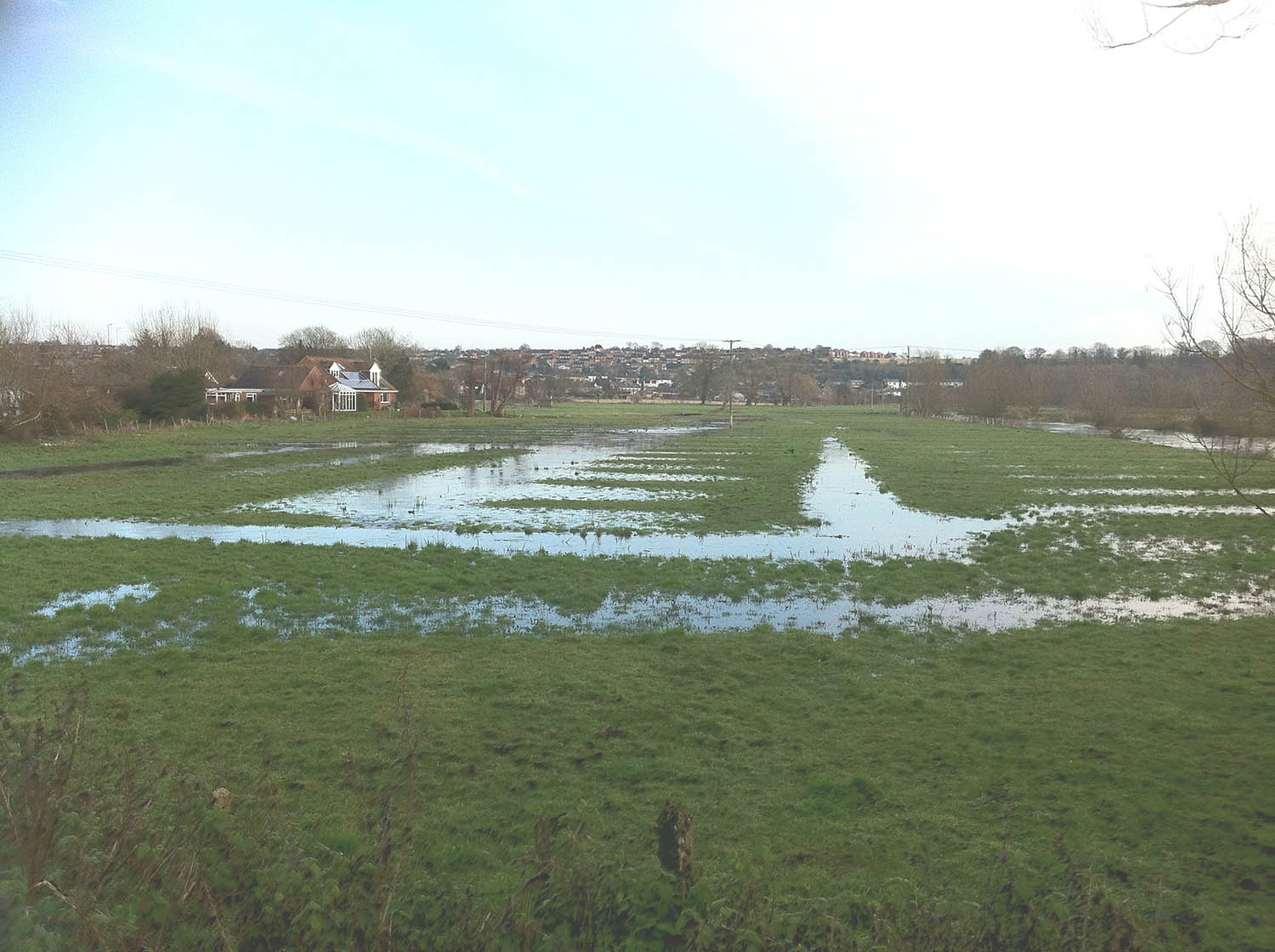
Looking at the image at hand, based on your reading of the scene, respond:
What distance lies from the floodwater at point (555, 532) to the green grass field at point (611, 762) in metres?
1.42

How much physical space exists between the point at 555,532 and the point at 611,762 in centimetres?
1166

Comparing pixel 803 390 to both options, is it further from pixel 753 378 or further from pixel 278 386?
pixel 278 386

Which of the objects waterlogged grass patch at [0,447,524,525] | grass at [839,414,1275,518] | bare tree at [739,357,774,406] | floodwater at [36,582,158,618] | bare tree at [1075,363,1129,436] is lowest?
floodwater at [36,582,158,618]

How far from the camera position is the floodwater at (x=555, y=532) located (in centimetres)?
1619

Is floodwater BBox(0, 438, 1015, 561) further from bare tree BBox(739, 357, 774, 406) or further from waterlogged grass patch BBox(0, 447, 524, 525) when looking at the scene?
bare tree BBox(739, 357, 774, 406)

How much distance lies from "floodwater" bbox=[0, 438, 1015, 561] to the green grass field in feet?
4.64

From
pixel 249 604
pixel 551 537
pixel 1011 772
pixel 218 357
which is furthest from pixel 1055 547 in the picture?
pixel 218 357

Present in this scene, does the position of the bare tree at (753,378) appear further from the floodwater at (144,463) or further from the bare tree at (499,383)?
the floodwater at (144,463)

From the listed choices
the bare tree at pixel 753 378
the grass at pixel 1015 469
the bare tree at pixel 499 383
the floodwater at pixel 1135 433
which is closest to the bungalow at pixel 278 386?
the bare tree at pixel 499 383

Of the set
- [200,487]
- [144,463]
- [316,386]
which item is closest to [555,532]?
[200,487]

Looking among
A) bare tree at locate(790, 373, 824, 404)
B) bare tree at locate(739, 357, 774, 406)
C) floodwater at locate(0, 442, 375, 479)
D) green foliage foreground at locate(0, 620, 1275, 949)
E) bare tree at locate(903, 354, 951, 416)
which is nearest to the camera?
green foliage foreground at locate(0, 620, 1275, 949)

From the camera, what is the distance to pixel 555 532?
18.0m

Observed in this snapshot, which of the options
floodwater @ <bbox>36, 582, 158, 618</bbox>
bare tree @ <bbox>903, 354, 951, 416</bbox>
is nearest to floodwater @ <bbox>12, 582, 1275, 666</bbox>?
floodwater @ <bbox>36, 582, 158, 618</bbox>

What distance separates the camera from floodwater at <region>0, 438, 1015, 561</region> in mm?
16188
